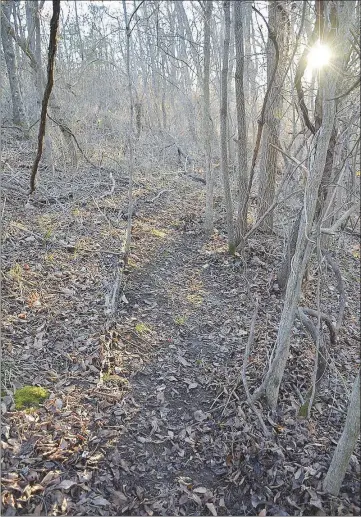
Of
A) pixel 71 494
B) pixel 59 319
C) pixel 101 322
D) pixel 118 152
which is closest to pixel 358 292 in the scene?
pixel 101 322

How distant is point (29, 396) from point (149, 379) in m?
1.15

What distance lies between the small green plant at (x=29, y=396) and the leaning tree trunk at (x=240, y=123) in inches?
132

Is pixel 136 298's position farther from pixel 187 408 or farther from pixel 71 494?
pixel 71 494

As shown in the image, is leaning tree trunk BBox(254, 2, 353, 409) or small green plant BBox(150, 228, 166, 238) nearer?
leaning tree trunk BBox(254, 2, 353, 409)

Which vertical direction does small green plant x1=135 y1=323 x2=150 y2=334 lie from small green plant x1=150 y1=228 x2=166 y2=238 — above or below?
below

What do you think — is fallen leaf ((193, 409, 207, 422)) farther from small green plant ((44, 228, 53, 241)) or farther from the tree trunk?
small green plant ((44, 228, 53, 241))

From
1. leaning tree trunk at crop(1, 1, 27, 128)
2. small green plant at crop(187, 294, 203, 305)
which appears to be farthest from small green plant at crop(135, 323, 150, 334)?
leaning tree trunk at crop(1, 1, 27, 128)

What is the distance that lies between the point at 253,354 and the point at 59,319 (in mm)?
2199

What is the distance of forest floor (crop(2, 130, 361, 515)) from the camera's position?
2697 millimetres

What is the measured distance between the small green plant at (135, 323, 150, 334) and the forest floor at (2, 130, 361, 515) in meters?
0.03

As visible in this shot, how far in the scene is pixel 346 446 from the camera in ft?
8.14

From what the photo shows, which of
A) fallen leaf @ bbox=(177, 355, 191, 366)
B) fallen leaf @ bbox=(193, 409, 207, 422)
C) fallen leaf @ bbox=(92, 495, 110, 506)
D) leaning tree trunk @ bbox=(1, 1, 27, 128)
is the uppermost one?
leaning tree trunk @ bbox=(1, 1, 27, 128)

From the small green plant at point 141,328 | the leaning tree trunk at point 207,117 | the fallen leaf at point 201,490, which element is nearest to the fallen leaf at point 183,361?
the small green plant at point 141,328

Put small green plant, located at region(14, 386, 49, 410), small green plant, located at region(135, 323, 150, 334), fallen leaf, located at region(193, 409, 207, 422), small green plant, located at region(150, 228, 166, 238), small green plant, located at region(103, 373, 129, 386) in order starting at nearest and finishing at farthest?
small green plant, located at region(14, 386, 49, 410), fallen leaf, located at region(193, 409, 207, 422), small green plant, located at region(103, 373, 129, 386), small green plant, located at region(135, 323, 150, 334), small green plant, located at region(150, 228, 166, 238)
